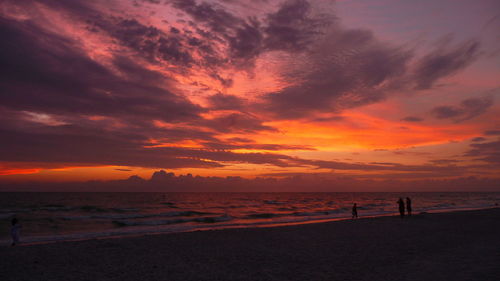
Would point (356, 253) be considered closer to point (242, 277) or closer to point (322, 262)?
point (322, 262)

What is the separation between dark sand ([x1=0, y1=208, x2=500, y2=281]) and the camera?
1203 centimetres

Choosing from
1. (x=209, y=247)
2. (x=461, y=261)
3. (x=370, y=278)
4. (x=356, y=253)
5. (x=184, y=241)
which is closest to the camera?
(x=370, y=278)

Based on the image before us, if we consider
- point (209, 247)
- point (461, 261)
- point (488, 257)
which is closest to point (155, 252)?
point (209, 247)

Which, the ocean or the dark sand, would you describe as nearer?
the dark sand

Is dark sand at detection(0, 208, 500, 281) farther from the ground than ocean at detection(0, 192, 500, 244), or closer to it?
farther from the ground

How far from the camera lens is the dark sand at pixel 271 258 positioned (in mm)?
12031

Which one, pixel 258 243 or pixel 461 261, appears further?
pixel 258 243

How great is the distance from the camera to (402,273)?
38.4 feet

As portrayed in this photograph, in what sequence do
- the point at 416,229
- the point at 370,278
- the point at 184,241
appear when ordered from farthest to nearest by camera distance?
the point at 416,229 → the point at 184,241 → the point at 370,278

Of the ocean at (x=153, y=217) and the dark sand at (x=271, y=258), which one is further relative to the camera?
the ocean at (x=153, y=217)

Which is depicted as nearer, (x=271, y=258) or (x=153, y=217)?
(x=271, y=258)

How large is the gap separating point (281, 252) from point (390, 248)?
6.01 metres

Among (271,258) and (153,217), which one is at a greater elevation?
(271,258)

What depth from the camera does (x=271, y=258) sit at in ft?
49.9
